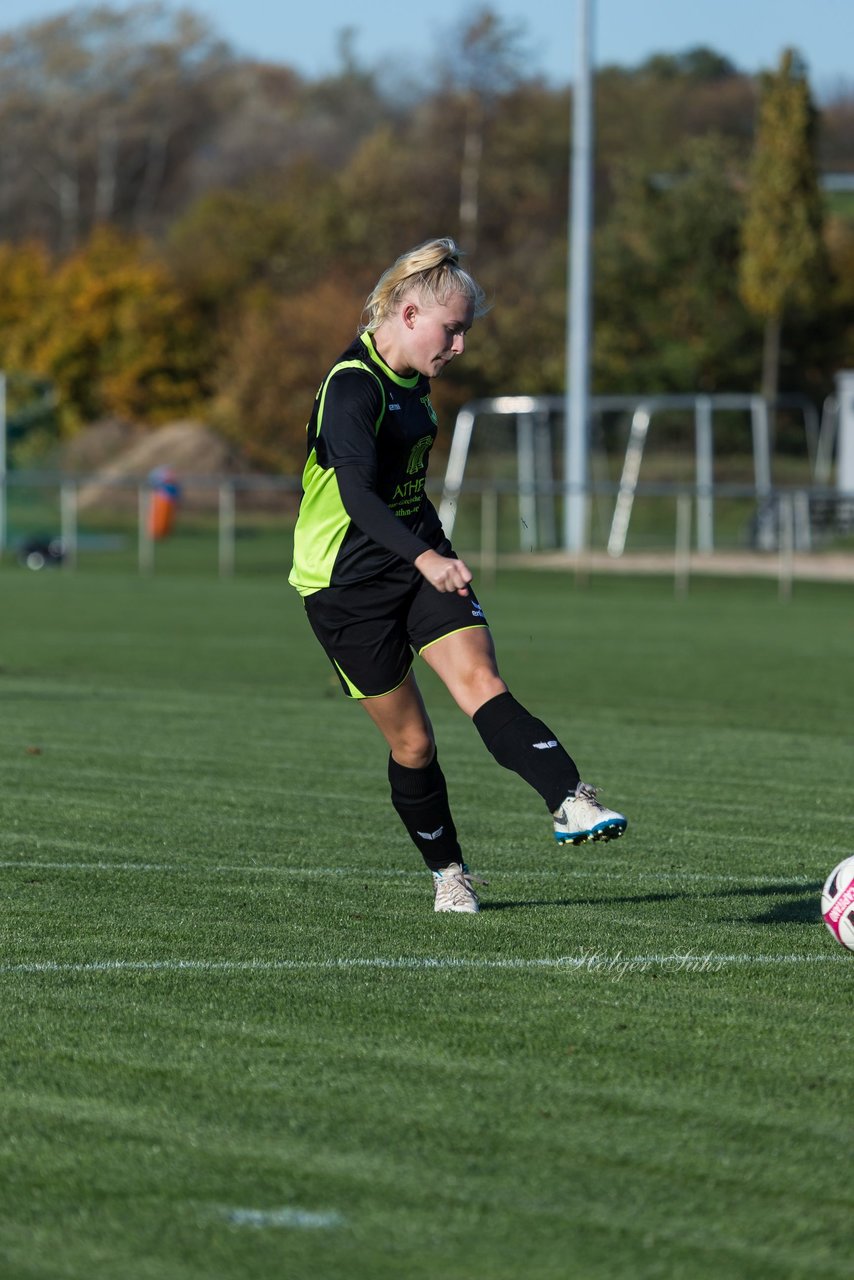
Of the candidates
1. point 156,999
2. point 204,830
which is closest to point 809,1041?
point 156,999

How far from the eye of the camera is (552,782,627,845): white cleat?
5660 mm

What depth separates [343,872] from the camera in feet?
23.6

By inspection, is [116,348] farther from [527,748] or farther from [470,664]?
[527,748]

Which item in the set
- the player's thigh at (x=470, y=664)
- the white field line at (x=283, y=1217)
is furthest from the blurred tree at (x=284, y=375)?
the white field line at (x=283, y=1217)

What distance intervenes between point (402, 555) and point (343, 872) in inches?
72.4

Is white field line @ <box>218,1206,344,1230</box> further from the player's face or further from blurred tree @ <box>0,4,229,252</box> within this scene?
blurred tree @ <box>0,4,229,252</box>

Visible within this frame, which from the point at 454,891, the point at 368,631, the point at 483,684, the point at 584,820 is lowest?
the point at 454,891

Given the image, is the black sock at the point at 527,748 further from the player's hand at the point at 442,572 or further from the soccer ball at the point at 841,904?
the soccer ball at the point at 841,904

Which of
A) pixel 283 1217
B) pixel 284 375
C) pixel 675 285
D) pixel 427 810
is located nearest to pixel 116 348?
pixel 284 375

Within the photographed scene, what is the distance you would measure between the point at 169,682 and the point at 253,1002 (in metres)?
10.7

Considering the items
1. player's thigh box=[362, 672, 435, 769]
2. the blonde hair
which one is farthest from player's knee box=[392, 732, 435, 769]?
the blonde hair

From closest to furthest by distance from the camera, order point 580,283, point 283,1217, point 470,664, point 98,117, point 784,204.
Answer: point 283,1217 → point 470,664 → point 580,283 → point 784,204 → point 98,117

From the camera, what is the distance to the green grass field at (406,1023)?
3416 mm

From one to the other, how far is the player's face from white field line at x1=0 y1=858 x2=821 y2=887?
2.02m
